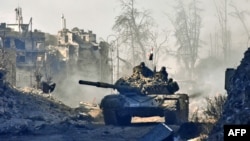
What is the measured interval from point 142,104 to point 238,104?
11.3 metres

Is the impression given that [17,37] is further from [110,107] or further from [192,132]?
[192,132]

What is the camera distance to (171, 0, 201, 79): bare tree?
6247 cm

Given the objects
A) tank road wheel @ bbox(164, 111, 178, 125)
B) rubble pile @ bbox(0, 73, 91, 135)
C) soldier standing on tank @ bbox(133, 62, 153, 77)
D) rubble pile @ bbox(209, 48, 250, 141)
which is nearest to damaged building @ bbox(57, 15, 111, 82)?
rubble pile @ bbox(0, 73, 91, 135)

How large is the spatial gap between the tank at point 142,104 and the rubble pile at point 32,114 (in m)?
1.51

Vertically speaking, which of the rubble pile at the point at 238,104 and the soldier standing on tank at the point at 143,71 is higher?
the soldier standing on tank at the point at 143,71

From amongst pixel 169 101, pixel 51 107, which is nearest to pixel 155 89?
pixel 169 101

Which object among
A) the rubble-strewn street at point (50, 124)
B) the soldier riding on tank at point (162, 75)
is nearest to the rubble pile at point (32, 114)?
the rubble-strewn street at point (50, 124)

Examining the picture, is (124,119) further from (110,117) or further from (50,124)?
(50,124)

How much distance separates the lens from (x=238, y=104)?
13.0 m

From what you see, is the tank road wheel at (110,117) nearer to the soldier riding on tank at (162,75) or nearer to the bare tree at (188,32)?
the soldier riding on tank at (162,75)

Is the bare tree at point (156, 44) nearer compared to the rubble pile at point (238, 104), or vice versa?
the rubble pile at point (238, 104)

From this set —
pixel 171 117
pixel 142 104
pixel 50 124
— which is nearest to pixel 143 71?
pixel 142 104

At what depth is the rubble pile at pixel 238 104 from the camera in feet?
40.9

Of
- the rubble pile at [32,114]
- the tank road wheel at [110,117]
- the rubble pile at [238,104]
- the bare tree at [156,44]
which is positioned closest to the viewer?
the rubble pile at [238,104]
